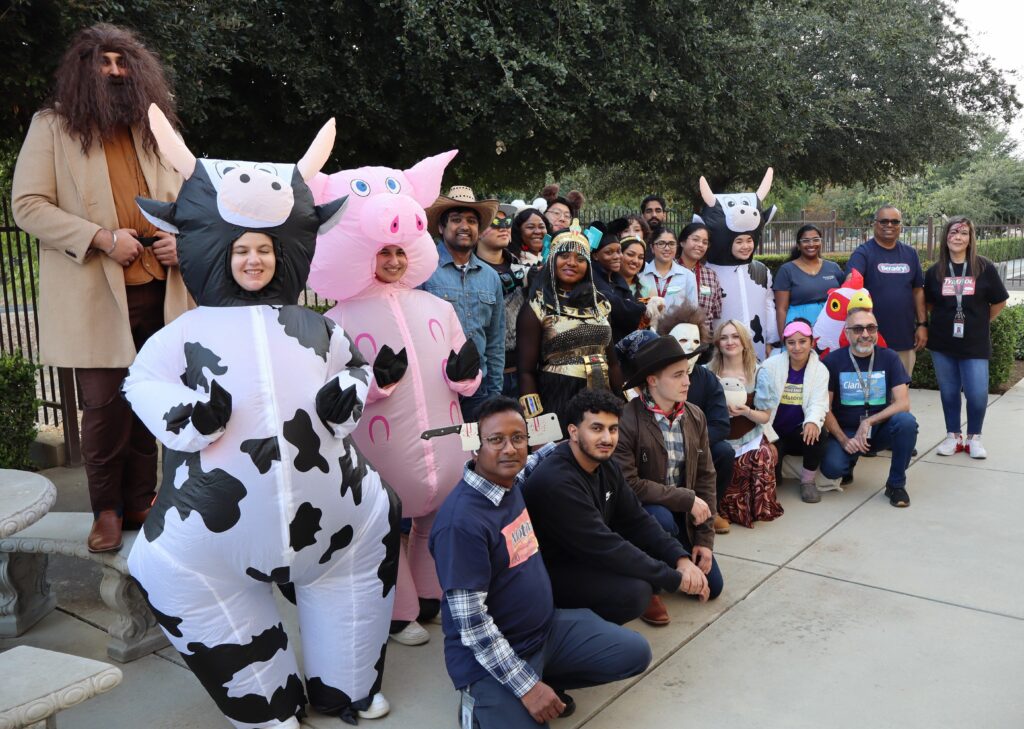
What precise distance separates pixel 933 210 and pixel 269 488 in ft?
119

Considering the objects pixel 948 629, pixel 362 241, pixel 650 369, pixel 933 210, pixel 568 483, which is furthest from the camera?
pixel 933 210

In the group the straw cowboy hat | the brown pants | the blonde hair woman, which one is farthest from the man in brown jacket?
the brown pants

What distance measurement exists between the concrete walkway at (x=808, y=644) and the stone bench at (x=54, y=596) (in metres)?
0.07

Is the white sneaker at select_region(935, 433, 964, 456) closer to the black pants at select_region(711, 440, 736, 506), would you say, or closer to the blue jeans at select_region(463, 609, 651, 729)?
the black pants at select_region(711, 440, 736, 506)

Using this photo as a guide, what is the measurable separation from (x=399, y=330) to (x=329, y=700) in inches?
57.1

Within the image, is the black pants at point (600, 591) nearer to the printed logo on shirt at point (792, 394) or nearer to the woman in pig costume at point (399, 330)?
the woman in pig costume at point (399, 330)

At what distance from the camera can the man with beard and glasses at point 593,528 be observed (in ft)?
10.8

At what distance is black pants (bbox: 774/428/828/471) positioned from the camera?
5688 mm

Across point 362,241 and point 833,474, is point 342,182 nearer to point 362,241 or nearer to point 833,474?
point 362,241

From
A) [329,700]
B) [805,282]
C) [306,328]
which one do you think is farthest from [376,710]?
[805,282]

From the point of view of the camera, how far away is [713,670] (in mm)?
3555

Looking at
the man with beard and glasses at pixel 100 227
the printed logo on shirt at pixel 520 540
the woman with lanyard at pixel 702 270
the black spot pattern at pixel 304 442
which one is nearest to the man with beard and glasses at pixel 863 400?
the woman with lanyard at pixel 702 270

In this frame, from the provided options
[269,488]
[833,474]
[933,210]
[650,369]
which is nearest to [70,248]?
[269,488]

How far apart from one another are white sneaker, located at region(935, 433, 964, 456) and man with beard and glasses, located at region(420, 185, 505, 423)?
3998 millimetres
